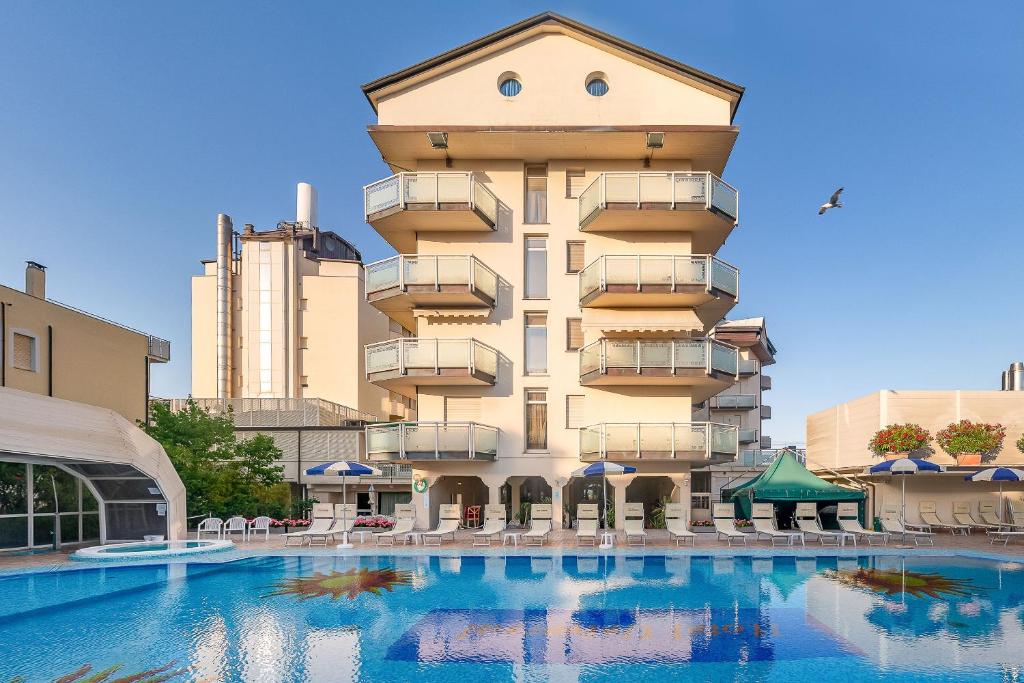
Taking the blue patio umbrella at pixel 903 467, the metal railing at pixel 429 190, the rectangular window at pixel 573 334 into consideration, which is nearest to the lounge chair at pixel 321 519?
the rectangular window at pixel 573 334

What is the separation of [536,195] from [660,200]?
452 centimetres

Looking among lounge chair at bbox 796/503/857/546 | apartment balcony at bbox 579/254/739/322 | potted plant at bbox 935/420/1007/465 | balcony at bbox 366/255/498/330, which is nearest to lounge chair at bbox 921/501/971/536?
potted plant at bbox 935/420/1007/465

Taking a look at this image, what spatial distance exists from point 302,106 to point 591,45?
37.2 feet

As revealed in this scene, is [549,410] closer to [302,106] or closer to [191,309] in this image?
[302,106]

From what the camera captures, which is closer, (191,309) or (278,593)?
(278,593)

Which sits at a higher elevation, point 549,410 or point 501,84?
point 501,84

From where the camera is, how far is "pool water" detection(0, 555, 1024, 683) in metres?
9.33

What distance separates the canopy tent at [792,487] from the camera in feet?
73.5

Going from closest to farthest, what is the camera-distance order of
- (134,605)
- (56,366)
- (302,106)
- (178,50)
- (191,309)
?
(134,605), (56,366), (178,50), (302,106), (191,309)

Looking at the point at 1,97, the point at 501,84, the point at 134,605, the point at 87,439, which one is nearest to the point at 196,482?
the point at 87,439

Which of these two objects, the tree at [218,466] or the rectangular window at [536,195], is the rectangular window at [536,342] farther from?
the tree at [218,466]

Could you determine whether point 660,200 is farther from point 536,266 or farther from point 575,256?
point 536,266

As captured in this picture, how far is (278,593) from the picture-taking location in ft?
46.1

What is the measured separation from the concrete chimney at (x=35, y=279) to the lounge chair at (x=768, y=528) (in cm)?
2223
